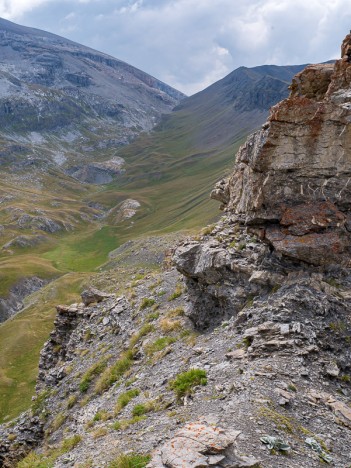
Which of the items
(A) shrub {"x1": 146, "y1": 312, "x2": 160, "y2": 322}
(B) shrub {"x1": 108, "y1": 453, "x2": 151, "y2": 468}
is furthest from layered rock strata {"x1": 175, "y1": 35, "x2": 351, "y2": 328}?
(B) shrub {"x1": 108, "y1": 453, "x2": 151, "y2": 468}

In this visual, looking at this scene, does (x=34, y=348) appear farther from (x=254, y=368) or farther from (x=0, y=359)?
(x=254, y=368)

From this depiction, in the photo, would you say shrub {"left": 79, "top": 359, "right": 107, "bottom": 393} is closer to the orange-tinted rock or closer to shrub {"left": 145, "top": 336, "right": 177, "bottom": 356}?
shrub {"left": 145, "top": 336, "right": 177, "bottom": 356}

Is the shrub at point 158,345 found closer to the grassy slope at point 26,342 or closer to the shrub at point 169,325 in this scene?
the shrub at point 169,325

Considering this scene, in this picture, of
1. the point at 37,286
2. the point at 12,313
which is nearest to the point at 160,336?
the point at 12,313

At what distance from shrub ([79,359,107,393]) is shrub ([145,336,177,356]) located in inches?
194

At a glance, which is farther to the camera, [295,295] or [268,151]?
[268,151]

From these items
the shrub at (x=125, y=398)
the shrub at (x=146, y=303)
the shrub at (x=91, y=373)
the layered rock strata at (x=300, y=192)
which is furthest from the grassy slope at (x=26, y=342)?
the layered rock strata at (x=300, y=192)

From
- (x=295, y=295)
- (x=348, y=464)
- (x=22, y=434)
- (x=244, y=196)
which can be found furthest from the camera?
(x=22, y=434)

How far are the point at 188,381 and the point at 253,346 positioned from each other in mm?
3532

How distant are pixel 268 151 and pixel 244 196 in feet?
19.9

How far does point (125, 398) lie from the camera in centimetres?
2209

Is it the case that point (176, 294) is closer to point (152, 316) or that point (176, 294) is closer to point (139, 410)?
point (152, 316)

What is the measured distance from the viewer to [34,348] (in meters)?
73.8

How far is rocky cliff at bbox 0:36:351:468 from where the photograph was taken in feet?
47.3
